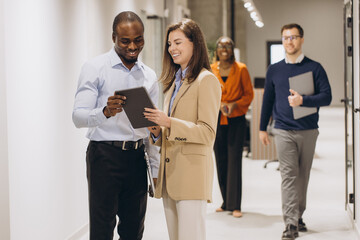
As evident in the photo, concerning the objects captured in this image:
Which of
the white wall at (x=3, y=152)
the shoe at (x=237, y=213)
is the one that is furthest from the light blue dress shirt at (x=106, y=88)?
the shoe at (x=237, y=213)

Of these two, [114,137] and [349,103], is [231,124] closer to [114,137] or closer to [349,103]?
[349,103]

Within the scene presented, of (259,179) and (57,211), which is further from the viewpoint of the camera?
(259,179)

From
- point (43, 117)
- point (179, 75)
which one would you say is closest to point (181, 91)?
point (179, 75)

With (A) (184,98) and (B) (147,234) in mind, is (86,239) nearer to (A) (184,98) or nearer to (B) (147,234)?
(B) (147,234)

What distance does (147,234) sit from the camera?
4887 mm

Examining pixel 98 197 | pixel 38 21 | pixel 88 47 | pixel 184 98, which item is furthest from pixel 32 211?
pixel 88 47

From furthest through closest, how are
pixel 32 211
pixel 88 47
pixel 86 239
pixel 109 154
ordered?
pixel 88 47
pixel 86 239
pixel 32 211
pixel 109 154

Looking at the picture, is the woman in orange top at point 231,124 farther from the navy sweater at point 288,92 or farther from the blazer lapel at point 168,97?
the blazer lapel at point 168,97

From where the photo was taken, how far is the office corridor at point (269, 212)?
4.86 m

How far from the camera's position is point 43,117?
381cm

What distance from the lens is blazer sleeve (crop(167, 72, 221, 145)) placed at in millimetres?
2637

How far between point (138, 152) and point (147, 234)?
82.4 inches

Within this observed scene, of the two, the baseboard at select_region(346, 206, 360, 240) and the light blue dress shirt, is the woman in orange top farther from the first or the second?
the light blue dress shirt

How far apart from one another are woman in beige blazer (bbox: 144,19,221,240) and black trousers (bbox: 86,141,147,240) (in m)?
0.21
